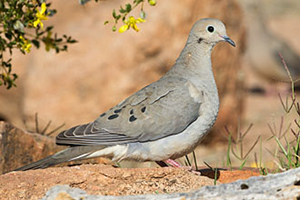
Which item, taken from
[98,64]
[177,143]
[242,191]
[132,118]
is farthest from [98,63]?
[242,191]

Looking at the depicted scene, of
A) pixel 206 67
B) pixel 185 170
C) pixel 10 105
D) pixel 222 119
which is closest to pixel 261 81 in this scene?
pixel 222 119

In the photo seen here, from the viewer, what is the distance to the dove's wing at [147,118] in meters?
5.11

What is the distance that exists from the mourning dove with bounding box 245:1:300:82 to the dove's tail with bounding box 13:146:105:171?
417 inches

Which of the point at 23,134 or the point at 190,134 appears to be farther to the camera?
the point at 23,134

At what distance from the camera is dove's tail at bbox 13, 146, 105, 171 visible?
500 cm

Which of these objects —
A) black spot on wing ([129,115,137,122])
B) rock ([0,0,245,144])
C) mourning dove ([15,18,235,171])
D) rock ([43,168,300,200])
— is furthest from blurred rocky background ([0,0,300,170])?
rock ([43,168,300,200])

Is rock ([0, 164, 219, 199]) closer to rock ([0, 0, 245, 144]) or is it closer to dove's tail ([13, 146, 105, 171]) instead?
dove's tail ([13, 146, 105, 171])

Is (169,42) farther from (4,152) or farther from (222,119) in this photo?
(4,152)

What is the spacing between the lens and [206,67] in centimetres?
549

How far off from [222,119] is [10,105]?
→ 156 inches

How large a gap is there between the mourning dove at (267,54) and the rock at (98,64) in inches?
207

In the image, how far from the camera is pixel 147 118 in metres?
5.18

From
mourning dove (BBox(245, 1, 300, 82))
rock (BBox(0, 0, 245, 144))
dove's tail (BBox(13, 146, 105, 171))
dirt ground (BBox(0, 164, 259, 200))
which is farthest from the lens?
mourning dove (BBox(245, 1, 300, 82))

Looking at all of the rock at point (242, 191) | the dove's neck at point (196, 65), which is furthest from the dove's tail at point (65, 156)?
the rock at point (242, 191)
